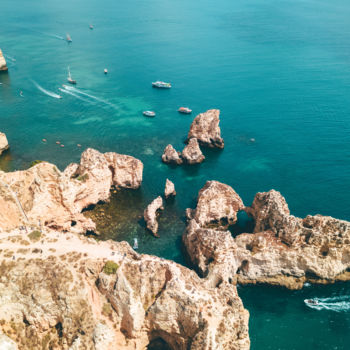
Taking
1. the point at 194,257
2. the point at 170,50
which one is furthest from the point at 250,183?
the point at 170,50

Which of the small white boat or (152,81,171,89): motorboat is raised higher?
(152,81,171,89): motorboat

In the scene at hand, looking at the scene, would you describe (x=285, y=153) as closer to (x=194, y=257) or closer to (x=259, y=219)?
(x=259, y=219)

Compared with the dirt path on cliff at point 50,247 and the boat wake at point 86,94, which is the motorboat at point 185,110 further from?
the dirt path on cliff at point 50,247

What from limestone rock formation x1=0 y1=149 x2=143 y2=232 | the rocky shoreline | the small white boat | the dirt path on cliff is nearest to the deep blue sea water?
the small white boat

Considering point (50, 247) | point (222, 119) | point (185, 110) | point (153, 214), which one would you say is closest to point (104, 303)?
point (50, 247)

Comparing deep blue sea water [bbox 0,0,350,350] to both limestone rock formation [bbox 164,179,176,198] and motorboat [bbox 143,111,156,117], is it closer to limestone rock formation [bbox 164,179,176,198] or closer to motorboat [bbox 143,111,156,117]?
limestone rock formation [bbox 164,179,176,198]

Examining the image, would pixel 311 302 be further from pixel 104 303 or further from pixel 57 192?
pixel 57 192
